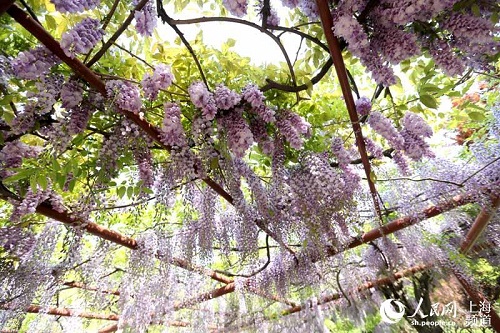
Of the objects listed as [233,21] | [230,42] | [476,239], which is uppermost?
[230,42]

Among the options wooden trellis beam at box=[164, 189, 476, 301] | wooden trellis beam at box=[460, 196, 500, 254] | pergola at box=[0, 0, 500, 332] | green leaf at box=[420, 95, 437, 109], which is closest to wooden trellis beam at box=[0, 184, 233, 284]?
pergola at box=[0, 0, 500, 332]

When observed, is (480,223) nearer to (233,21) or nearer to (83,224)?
(233,21)

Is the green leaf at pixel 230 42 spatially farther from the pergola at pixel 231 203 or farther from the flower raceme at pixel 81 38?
the flower raceme at pixel 81 38

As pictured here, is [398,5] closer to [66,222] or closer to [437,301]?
[66,222]

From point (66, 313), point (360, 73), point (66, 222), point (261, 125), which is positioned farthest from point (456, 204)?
point (66, 313)

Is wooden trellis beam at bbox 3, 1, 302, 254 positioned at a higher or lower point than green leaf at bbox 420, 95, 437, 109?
higher

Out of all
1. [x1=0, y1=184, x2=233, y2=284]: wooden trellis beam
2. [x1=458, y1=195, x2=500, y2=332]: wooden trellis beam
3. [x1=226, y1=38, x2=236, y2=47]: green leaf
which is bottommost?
[x1=458, y1=195, x2=500, y2=332]: wooden trellis beam

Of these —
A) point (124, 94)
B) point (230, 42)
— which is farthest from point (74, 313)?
point (230, 42)

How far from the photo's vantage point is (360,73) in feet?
7.50

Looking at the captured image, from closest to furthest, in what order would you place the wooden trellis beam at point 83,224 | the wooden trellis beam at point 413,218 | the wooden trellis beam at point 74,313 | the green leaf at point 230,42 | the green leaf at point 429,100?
1. the green leaf at point 429,100
2. the green leaf at point 230,42
3. the wooden trellis beam at point 83,224
4. the wooden trellis beam at point 413,218
5. the wooden trellis beam at point 74,313

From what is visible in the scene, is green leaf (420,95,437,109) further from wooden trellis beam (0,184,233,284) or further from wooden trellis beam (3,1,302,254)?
wooden trellis beam (0,184,233,284)

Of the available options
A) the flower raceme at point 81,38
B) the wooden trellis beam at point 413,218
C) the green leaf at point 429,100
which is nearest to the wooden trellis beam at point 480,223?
the wooden trellis beam at point 413,218

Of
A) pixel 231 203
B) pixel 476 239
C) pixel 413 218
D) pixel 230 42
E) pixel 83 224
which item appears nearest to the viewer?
pixel 230 42

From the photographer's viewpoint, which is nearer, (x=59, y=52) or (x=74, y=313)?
(x=59, y=52)
